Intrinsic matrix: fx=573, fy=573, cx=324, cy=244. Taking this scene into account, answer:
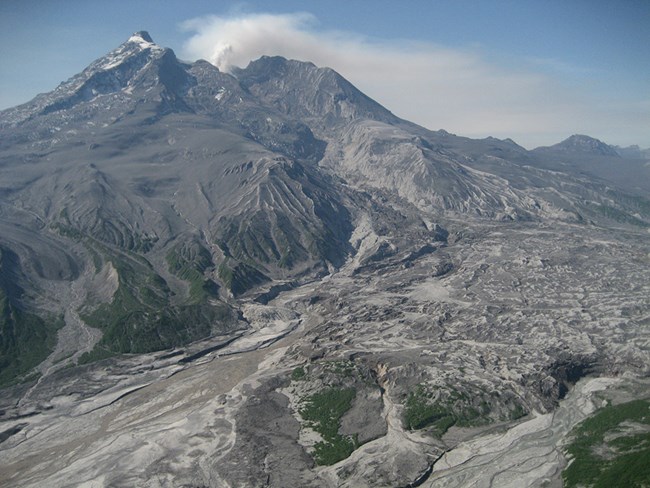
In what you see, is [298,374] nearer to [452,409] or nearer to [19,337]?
[452,409]

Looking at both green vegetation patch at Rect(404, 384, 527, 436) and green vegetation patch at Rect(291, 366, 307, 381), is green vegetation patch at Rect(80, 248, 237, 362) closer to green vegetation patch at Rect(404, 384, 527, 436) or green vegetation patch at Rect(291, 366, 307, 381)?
green vegetation patch at Rect(291, 366, 307, 381)

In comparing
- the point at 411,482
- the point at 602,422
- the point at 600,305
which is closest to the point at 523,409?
the point at 602,422

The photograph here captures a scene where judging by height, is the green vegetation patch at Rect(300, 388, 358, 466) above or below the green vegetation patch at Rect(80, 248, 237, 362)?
below

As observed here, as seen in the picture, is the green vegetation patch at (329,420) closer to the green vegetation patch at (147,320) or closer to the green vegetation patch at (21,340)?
the green vegetation patch at (147,320)

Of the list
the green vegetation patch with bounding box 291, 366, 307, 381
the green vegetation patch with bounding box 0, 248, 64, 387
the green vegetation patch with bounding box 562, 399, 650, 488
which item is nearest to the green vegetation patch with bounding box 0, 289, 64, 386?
the green vegetation patch with bounding box 0, 248, 64, 387

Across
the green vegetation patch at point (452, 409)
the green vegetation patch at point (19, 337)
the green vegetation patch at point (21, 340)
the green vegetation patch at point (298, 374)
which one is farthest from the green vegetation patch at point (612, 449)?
the green vegetation patch at point (21, 340)

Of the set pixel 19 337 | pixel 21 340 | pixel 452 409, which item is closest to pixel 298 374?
pixel 452 409
